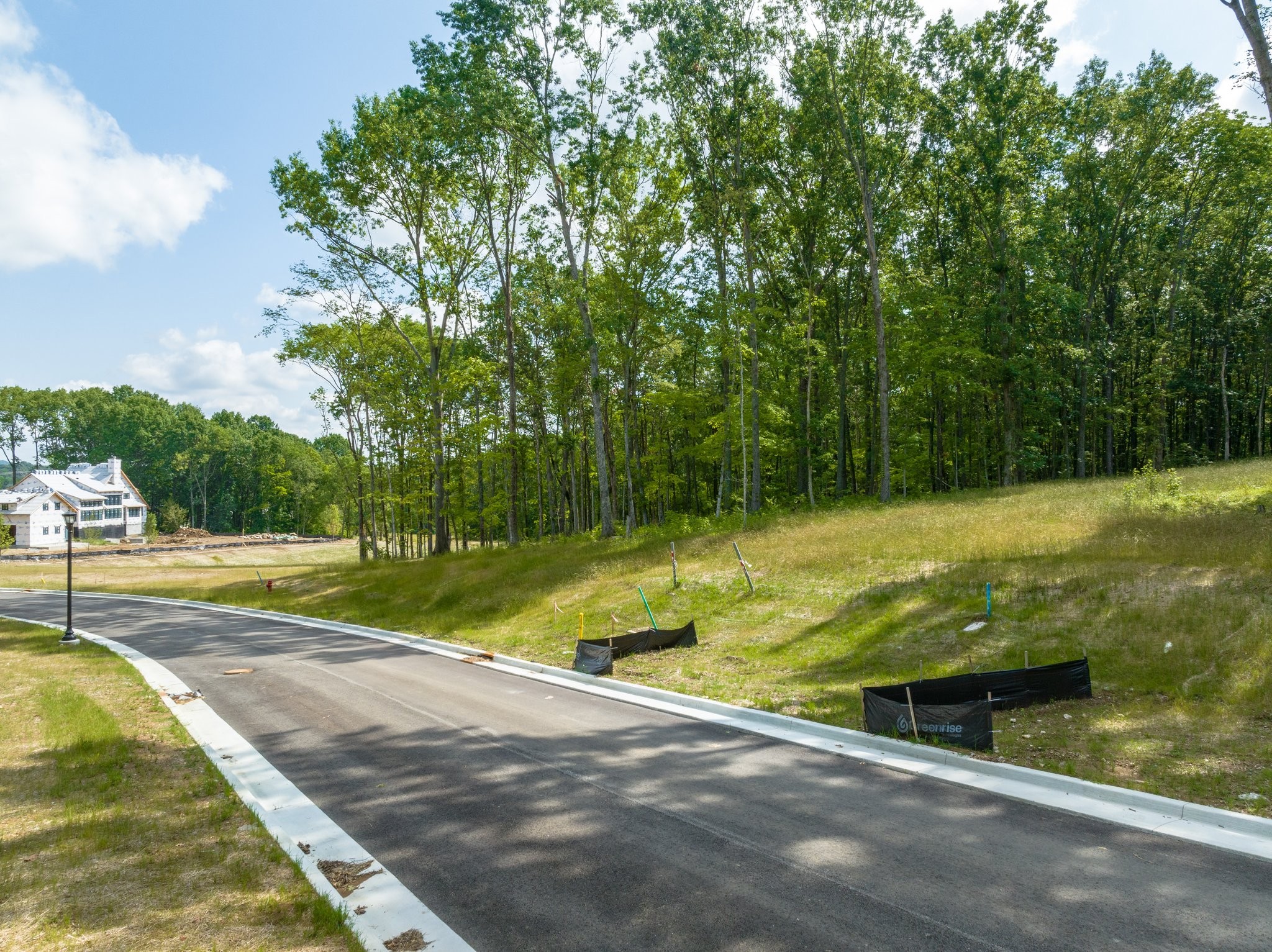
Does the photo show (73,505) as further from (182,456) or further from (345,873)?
(345,873)

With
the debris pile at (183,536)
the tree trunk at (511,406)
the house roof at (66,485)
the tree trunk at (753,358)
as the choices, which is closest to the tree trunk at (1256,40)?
Answer: the tree trunk at (753,358)

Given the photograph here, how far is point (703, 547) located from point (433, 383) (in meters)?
16.0

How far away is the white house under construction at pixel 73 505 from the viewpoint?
74.4 m

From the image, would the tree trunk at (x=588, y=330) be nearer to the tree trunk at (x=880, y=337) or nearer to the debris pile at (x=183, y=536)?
the tree trunk at (x=880, y=337)

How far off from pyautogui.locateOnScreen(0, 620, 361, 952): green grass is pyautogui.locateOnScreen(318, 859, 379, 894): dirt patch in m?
0.26

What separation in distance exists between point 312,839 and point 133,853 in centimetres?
147

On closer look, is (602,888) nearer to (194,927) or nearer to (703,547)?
(194,927)

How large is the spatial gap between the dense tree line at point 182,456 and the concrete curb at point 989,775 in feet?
313

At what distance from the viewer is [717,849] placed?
6.08m

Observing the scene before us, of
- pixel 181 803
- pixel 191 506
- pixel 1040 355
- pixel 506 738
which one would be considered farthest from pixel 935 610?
pixel 191 506

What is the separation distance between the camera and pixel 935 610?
44.5 feet

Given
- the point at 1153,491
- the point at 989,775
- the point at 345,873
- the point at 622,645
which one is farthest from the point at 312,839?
the point at 1153,491

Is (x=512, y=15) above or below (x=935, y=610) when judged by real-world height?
above

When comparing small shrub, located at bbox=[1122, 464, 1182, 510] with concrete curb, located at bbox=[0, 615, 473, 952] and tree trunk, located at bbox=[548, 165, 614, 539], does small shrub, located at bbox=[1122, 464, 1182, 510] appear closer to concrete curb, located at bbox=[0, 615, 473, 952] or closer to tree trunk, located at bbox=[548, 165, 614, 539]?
tree trunk, located at bbox=[548, 165, 614, 539]
